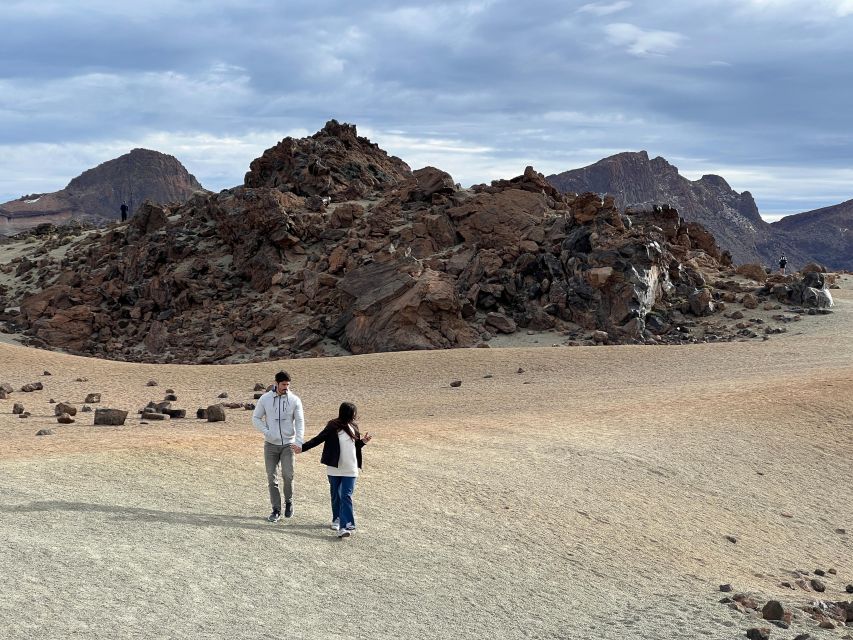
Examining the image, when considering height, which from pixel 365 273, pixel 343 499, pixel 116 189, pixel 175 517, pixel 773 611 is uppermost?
pixel 116 189

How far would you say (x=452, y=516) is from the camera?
37.7 ft

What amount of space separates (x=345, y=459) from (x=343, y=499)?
456 millimetres

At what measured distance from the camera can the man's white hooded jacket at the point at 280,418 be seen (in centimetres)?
1020

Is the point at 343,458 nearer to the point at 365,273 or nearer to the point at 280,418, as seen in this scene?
the point at 280,418

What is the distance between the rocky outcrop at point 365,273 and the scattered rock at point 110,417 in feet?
46.5

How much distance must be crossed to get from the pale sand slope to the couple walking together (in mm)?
364

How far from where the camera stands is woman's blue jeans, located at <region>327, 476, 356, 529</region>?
1005 cm

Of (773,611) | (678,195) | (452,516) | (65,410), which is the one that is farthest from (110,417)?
(678,195)

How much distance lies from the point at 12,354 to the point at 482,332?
1519cm

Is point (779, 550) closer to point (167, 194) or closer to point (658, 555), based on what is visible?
point (658, 555)

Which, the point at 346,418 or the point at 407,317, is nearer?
the point at 346,418

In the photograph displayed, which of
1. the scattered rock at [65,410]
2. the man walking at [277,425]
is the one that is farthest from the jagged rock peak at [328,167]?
the man walking at [277,425]

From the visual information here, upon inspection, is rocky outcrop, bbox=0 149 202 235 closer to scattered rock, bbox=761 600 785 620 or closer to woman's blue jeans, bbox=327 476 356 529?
woman's blue jeans, bbox=327 476 356 529

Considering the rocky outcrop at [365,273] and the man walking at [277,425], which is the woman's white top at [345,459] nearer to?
the man walking at [277,425]
